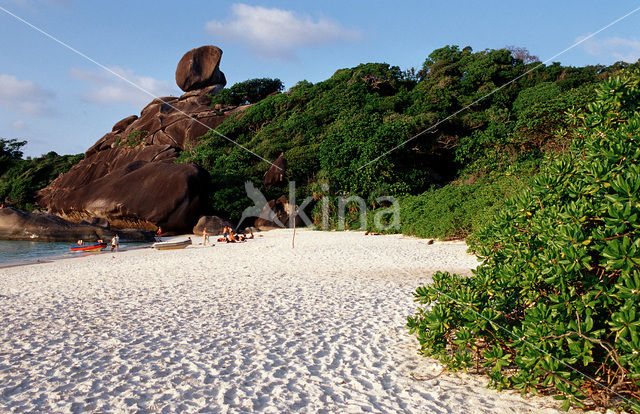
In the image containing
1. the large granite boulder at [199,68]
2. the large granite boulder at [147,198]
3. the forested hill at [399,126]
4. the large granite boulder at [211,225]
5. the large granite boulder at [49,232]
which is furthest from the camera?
the large granite boulder at [199,68]

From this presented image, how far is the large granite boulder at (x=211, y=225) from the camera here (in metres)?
24.1

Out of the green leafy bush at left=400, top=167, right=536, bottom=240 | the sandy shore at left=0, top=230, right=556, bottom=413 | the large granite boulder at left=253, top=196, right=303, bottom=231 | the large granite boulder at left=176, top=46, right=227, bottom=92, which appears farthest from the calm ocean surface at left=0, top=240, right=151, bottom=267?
the large granite boulder at left=176, top=46, right=227, bottom=92

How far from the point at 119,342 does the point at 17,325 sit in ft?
5.92

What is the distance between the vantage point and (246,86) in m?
47.6

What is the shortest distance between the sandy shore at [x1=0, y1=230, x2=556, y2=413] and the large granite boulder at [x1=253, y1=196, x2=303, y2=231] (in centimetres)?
1771

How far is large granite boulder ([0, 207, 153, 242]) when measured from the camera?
862 inches

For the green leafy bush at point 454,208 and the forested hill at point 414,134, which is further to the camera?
the forested hill at point 414,134

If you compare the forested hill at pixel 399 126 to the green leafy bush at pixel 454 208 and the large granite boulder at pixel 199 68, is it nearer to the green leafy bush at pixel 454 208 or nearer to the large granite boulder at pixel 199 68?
the green leafy bush at pixel 454 208

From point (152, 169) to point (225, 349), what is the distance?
84.7 ft

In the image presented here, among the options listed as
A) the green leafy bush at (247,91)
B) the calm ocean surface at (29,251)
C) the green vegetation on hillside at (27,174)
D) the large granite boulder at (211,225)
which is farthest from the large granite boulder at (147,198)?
the green vegetation on hillside at (27,174)

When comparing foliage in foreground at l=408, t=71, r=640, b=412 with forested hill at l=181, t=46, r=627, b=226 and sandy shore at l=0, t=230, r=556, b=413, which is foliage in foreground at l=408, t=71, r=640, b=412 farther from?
forested hill at l=181, t=46, r=627, b=226

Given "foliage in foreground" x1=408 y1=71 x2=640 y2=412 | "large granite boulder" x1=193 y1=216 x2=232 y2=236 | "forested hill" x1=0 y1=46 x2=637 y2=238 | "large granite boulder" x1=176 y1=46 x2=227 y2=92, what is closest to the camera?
"foliage in foreground" x1=408 y1=71 x2=640 y2=412

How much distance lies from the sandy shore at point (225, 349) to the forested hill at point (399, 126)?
16.1 metres

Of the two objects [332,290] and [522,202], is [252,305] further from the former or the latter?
[522,202]
